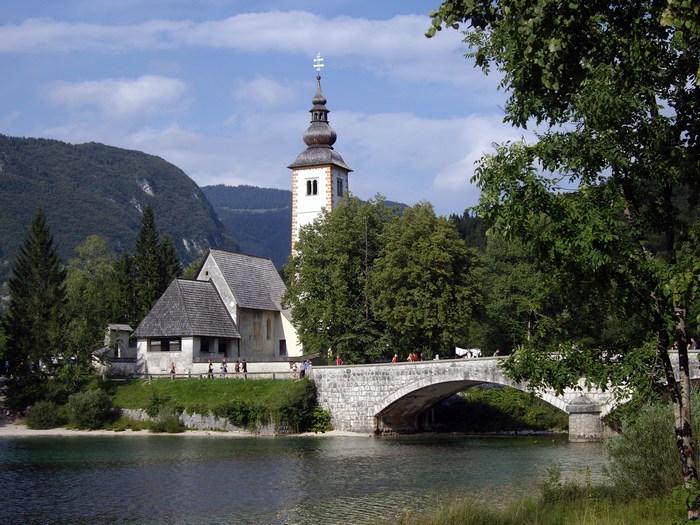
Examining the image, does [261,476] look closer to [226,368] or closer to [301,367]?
[301,367]

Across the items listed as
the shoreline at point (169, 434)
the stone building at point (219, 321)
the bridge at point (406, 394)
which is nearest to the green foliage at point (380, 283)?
the bridge at point (406, 394)

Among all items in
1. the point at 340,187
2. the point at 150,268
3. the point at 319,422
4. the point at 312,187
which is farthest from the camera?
the point at 150,268

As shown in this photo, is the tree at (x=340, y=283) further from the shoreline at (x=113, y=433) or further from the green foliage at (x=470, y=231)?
the green foliage at (x=470, y=231)

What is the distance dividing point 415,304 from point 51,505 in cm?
2763

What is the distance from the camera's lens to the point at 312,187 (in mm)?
66812

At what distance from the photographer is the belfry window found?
6669 cm

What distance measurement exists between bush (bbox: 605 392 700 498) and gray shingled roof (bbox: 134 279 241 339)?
4010cm

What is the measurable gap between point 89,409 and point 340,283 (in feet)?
48.8

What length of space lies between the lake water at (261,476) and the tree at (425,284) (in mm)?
7664

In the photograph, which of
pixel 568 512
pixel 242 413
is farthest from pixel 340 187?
pixel 568 512

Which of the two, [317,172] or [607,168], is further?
[317,172]

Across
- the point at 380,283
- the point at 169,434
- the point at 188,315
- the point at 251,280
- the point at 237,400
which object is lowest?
the point at 169,434

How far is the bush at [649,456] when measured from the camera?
16984 millimetres

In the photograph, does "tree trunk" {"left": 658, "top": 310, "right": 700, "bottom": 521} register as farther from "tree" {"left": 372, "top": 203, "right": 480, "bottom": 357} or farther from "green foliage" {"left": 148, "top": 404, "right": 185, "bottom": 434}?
"green foliage" {"left": 148, "top": 404, "right": 185, "bottom": 434}
